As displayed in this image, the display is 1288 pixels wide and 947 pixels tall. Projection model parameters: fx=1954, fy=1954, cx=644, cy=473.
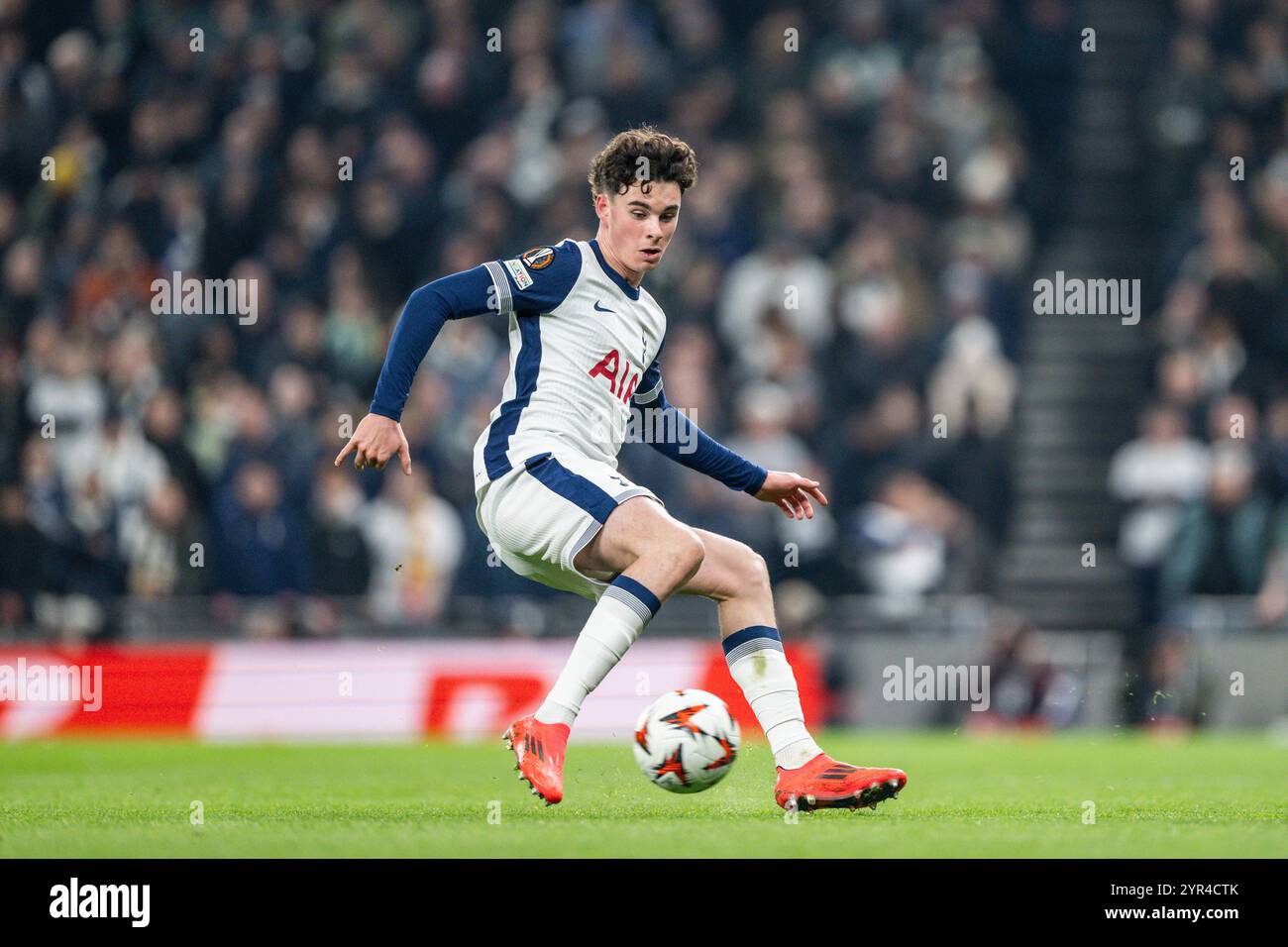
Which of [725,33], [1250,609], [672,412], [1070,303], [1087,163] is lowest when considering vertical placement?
[1250,609]

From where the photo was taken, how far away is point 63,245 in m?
15.9

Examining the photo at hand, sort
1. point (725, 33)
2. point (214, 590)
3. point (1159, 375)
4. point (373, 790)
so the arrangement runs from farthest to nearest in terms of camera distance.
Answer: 1. point (725, 33)
2. point (1159, 375)
3. point (214, 590)
4. point (373, 790)

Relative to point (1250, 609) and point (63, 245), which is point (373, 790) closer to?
point (1250, 609)

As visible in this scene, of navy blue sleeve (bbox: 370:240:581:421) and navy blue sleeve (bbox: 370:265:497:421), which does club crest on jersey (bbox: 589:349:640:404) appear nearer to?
navy blue sleeve (bbox: 370:240:581:421)

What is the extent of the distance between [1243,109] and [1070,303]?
2.29m

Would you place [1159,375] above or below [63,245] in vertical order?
below

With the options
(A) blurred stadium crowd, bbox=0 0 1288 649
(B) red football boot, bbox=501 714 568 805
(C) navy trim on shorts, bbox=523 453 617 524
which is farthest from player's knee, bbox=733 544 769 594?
(A) blurred stadium crowd, bbox=0 0 1288 649

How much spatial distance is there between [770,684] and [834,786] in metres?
0.44

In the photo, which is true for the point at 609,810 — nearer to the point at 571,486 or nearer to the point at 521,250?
the point at 571,486

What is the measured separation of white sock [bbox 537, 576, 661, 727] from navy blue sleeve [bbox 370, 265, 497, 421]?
891 millimetres
